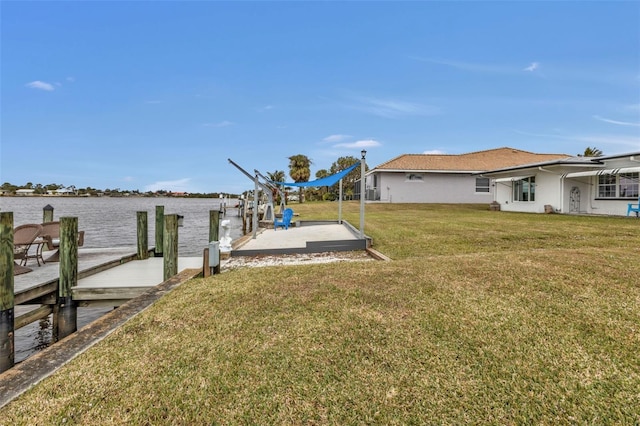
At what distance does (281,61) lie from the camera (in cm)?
2005

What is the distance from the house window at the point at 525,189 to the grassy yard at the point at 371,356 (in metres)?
16.5

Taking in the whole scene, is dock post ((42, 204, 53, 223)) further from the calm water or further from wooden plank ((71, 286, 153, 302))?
wooden plank ((71, 286, 153, 302))

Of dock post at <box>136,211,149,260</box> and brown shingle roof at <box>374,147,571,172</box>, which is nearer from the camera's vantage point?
dock post at <box>136,211,149,260</box>

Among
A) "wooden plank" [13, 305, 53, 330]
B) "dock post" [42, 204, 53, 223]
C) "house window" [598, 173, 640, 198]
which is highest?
"house window" [598, 173, 640, 198]

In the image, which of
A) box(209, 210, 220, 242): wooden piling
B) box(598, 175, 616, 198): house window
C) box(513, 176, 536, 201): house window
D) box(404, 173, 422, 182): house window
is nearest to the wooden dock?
box(209, 210, 220, 242): wooden piling

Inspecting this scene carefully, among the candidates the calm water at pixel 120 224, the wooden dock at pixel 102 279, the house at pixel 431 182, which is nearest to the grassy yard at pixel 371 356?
the wooden dock at pixel 102 279

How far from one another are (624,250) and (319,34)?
54.4 feet

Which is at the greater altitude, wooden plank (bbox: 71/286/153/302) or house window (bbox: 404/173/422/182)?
house window (bbox: 404/173/422/182)

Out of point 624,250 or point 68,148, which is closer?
point 624,250

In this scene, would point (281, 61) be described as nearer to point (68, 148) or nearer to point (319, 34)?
point (319, 34)

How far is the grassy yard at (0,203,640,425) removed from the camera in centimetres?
218

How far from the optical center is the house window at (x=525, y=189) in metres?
18.8

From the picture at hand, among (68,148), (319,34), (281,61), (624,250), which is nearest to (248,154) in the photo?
(281,61)

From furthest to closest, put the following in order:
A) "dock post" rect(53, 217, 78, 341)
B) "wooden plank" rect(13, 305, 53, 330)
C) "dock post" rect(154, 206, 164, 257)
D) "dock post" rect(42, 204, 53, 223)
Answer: "dock post" rect(42, 204, 53, 223) < "dock post" rect(154, 206, 164, 257) < "dock post" rect(53, 217, 78, 341) < "wooden plank" rect(13, 305, 53, 330)
